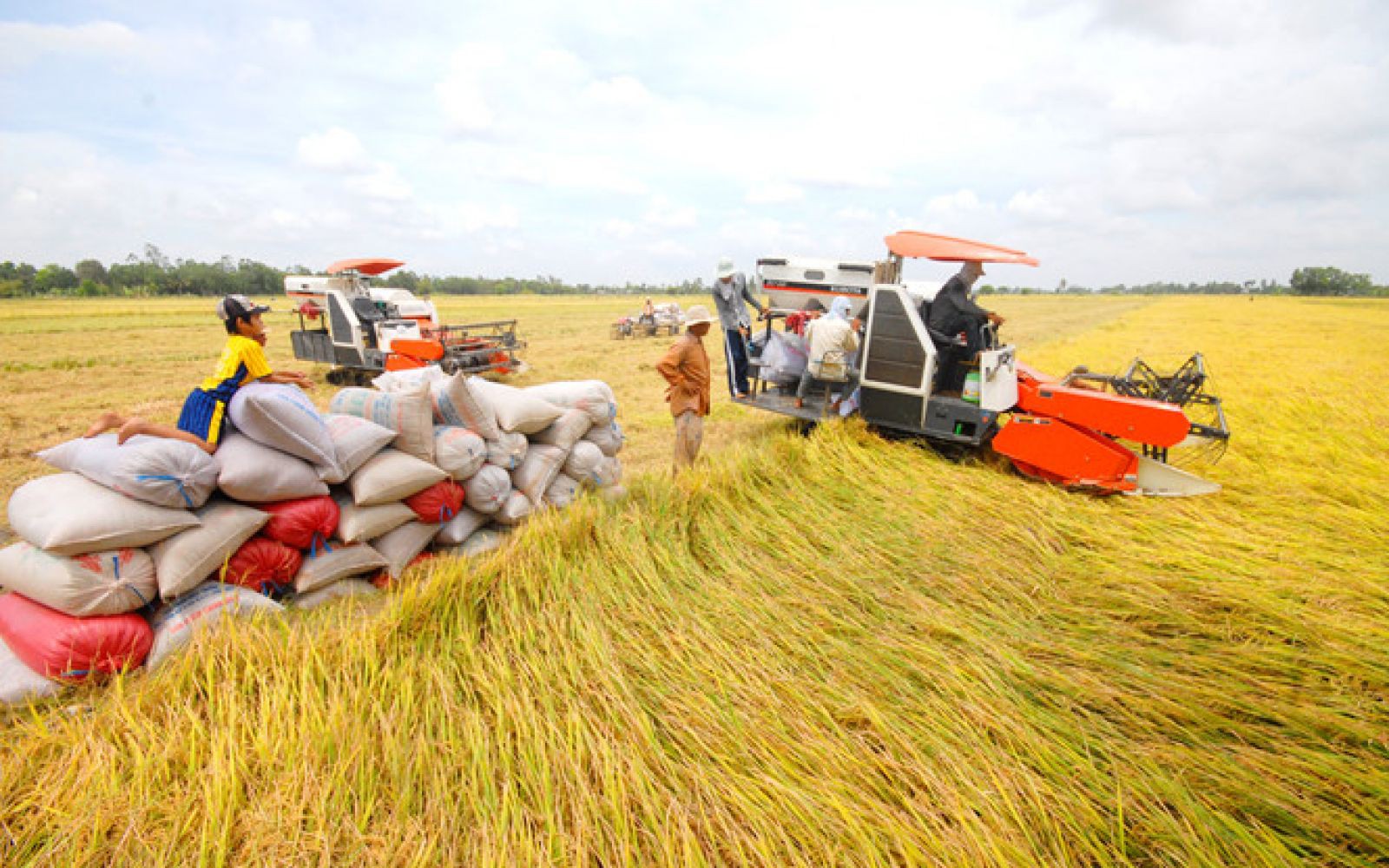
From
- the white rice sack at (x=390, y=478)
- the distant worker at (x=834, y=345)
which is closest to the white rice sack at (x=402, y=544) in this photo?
the white rice sack at (x=390, y=478)

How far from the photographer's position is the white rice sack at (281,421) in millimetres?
2617

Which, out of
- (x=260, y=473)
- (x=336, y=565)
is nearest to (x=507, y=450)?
(x=336, y=565)

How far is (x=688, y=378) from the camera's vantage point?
455 centimetres

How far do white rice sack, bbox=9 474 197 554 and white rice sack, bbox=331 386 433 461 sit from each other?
939mm

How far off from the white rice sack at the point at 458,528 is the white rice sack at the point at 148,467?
112 cm

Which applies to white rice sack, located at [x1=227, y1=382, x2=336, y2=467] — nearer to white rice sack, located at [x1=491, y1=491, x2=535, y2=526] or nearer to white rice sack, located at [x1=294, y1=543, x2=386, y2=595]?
white rice sack, located at [x1=294, y1=543, x2=386, y2=595]

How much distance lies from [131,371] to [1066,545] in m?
16.7

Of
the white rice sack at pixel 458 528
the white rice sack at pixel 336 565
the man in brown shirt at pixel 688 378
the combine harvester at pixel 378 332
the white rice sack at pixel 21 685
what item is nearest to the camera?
the white rice sack at pixel 21 685

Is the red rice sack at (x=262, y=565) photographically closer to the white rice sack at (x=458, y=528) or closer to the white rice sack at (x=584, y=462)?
the white rice sack at (x=458, y=528)

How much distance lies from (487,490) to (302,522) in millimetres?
928

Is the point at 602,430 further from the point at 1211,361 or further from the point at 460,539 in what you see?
the point at 1211,361

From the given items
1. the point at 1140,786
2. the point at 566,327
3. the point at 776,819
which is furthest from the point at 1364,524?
the point at 566,327

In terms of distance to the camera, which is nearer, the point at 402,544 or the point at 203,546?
the point at 203,546

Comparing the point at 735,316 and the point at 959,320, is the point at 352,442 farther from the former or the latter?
the point at 959,320
